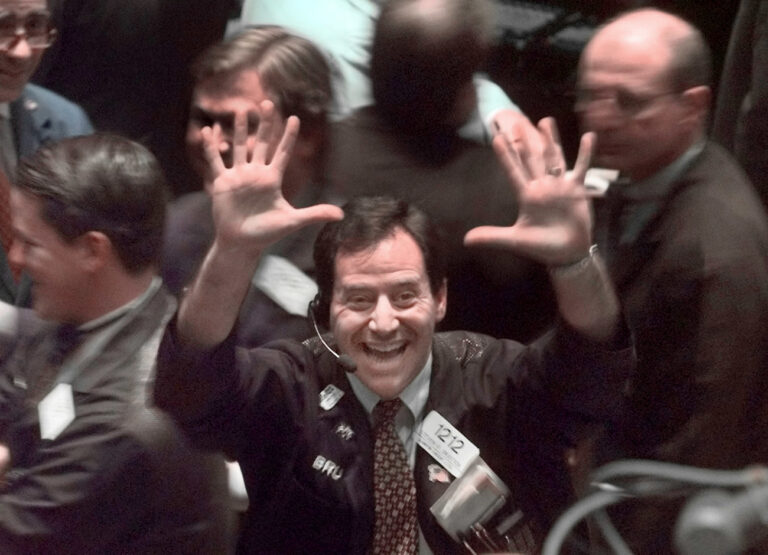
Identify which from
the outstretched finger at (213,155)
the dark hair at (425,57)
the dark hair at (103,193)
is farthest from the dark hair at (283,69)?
the outstretched finger at (213,155)

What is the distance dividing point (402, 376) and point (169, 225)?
0.66 m

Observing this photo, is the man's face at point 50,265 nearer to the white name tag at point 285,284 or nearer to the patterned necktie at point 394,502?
the white name tag at point 285,284

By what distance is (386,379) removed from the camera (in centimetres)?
211

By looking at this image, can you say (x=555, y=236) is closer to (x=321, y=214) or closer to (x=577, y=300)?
(x=577, y=300)

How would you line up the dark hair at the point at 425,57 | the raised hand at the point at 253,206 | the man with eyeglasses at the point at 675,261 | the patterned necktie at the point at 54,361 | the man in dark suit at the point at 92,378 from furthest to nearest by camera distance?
the dark hair at the point at 425,57
the man with eyeglasses at the point at 675,261
the patterned necktie at the point at 54,361
the man in dark suit at the point at 92,378
the raised hand at the point at 253,206

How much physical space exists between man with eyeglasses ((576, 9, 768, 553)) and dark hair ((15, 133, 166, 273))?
2.51 feet

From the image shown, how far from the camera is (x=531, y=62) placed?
10.8ft

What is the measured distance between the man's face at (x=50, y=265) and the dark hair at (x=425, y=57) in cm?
67

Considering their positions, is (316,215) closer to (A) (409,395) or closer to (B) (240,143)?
(B) (240,143)

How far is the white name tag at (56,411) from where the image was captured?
2094 millimetres

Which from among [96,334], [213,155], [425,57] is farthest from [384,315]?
[425,57]

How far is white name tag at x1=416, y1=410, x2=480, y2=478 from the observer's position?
207 centimetres

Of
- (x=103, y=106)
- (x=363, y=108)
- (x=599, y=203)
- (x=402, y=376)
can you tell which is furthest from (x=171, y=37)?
(x=402, y=376)

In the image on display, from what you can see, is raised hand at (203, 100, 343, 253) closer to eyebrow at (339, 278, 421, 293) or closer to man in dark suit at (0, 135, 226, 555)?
eyebrow at (339, 278, 421, 293)
